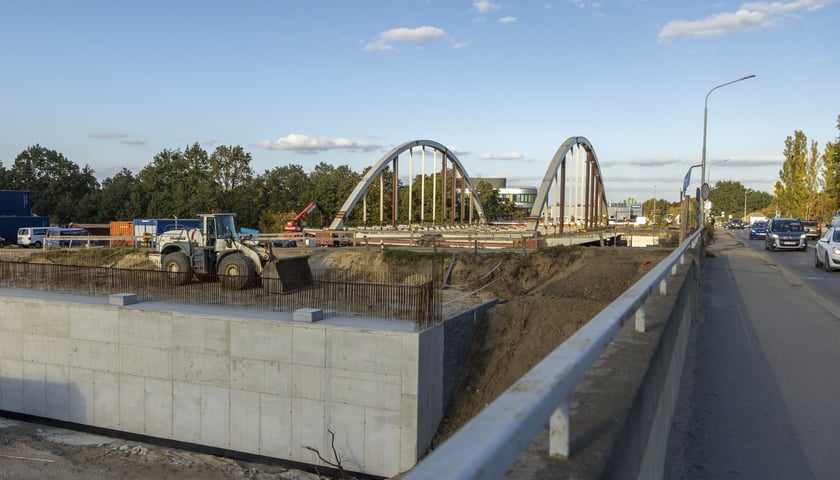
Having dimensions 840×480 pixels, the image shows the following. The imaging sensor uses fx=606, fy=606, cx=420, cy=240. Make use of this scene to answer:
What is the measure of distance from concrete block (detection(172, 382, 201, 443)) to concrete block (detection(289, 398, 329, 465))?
280 centimetres

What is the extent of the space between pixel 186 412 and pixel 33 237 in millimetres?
36550

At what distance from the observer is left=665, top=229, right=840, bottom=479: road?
4.39m

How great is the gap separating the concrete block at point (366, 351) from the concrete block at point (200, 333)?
3.08m

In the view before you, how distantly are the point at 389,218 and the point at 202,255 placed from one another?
192ft

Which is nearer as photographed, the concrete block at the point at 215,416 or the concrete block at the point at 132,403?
the concrete block at the point at 215,416

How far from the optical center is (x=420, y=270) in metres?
27.2

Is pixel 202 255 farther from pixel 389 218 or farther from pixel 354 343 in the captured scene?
pixel 389 218

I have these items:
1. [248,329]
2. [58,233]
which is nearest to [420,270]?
[248,329]

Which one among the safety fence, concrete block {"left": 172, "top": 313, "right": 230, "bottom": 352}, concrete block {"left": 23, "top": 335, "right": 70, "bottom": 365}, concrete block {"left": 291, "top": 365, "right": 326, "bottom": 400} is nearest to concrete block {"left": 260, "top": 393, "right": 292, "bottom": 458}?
concrete block {"left": 291, "top": 365, "right": 326, "bottom": 400}

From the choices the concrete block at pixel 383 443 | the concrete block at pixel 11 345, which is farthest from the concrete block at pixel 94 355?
the concrete block at pixel 383 443

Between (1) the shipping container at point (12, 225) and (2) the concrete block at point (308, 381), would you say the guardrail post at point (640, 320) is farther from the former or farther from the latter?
(1) the shipping container at point (12, 225)

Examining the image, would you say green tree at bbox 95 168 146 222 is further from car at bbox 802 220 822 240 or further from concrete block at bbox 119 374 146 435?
car at bbox 802 220 822 240

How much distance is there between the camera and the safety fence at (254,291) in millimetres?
15180

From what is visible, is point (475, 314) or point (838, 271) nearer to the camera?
point (475, 314)
